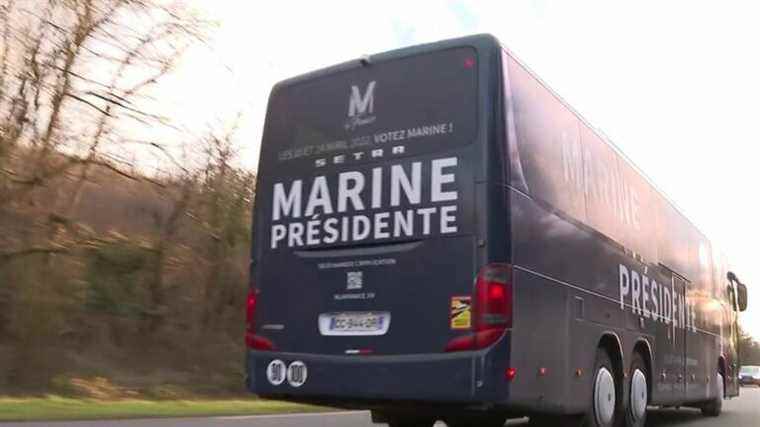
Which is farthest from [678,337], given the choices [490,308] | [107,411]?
[107,411]

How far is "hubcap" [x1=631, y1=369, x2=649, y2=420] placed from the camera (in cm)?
883

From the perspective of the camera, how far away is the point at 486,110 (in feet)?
21.3

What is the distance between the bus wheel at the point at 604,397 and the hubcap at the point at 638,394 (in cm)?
43

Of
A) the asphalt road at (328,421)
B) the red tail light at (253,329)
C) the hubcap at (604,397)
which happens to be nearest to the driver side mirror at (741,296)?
the asphalt road at (328,421)

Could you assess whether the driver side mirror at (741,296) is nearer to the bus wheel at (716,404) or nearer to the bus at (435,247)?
the bus wheel at (716,404)

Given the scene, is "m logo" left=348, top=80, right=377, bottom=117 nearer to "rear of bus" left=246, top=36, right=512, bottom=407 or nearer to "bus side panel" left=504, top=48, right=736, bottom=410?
"rear of bus" left=246, top=36, right=512, bottom=407

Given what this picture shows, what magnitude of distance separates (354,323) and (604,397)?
2823 mm

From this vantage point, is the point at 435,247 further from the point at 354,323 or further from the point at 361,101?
the point at 361,101

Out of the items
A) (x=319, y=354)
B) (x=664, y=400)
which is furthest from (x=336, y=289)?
(x=664, y=400)

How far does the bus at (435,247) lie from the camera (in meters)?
6.32

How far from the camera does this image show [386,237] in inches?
268

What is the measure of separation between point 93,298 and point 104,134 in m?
7.23

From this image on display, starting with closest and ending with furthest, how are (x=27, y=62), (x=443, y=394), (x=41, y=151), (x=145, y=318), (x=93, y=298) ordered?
(x=443, y=394) → (x=27, y=62) → (x=41, y=151) → (x=93, y=298) → (x=145, y=318)

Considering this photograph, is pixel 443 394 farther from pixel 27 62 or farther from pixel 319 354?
pixel 27 62
